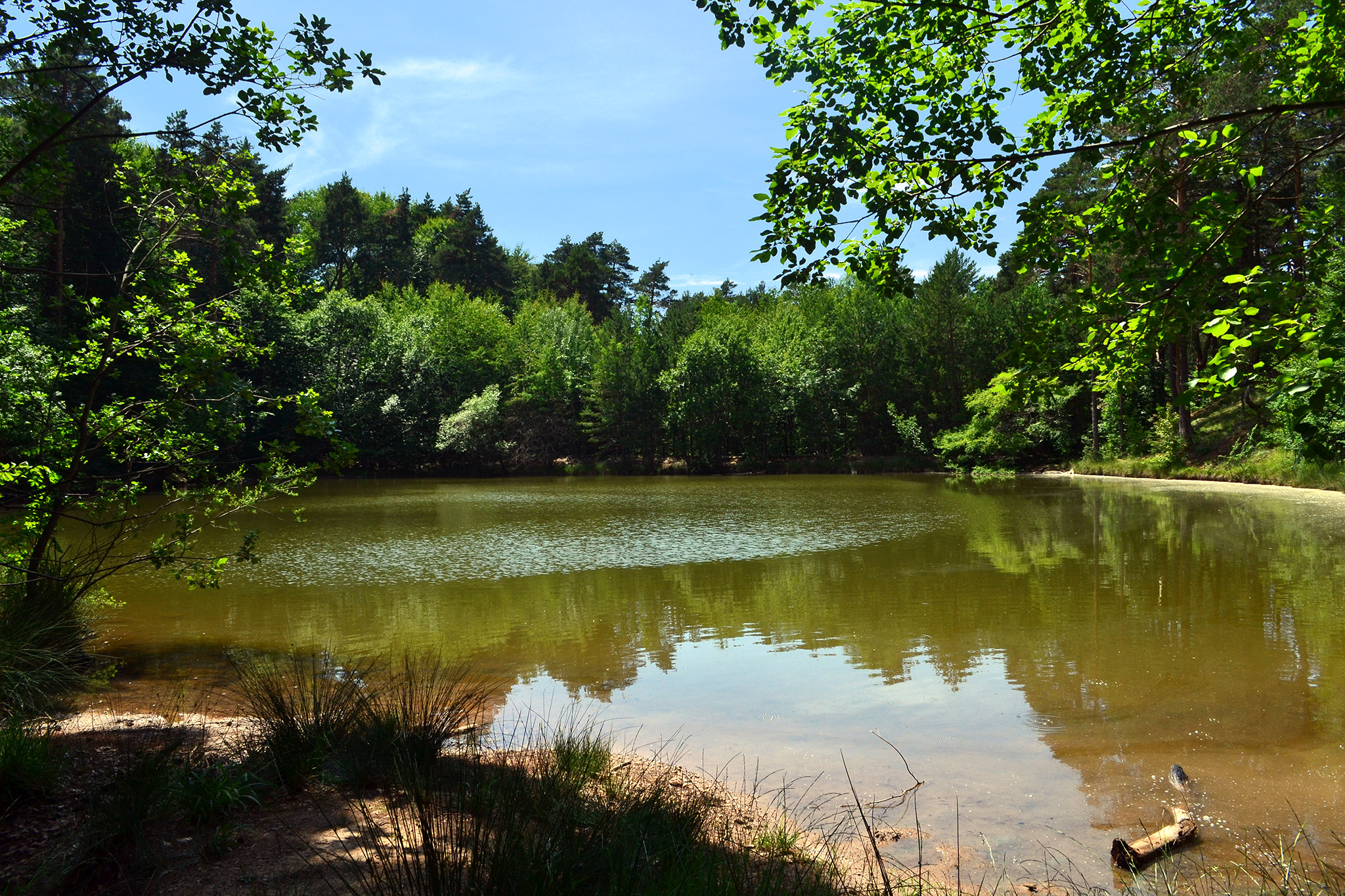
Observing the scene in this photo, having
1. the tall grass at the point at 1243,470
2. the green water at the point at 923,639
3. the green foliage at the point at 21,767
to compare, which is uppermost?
the tall grass at the point at 1243,470

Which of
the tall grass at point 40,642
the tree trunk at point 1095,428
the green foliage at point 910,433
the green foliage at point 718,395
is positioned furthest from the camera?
the green foliage at point 718,395

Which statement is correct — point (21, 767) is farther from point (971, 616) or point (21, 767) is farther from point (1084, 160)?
point (971, 616)

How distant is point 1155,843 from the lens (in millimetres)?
4301

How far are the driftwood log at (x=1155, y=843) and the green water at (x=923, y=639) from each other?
0.15m

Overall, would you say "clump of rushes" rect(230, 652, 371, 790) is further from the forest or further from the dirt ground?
the forest

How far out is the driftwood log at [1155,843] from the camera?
420cm

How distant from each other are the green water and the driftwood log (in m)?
0.15

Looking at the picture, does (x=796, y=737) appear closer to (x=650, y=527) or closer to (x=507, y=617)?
(x=507, y=617)

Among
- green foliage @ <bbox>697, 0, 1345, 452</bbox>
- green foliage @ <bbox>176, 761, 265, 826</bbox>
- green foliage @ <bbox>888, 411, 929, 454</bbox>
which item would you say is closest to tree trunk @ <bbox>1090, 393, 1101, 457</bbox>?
green foliage @ <bbox>888, 411, 929, 454</bbox>

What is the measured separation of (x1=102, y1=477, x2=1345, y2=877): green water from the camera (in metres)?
5.52

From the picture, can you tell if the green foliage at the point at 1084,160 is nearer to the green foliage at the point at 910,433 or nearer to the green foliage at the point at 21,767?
the green foliage at the point at 21,767

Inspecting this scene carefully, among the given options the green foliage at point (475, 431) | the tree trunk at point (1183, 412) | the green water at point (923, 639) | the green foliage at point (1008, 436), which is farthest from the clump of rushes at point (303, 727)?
the green foliage at point (475, 431)

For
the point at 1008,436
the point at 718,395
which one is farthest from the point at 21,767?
the point at 718,395

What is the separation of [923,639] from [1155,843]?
17.2 feet
